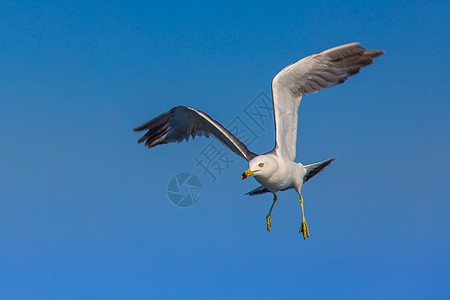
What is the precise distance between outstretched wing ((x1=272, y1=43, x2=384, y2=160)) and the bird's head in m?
Result: 0.94

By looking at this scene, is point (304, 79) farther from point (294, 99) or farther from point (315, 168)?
point (315, 168)

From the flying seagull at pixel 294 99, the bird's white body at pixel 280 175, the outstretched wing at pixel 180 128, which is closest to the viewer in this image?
the bird's white body at pixel 280 175

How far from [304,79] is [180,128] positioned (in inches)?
151

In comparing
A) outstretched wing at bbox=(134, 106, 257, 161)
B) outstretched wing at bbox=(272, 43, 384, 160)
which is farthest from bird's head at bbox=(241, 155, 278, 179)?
outstretched wing at bbox=(134, 106, 257, 161)

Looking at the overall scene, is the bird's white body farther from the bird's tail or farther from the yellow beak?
the bird's tail

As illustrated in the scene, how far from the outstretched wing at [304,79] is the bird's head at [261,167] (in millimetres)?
939

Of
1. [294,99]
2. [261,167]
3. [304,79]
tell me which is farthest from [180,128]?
[261,167]

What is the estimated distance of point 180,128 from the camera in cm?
1535

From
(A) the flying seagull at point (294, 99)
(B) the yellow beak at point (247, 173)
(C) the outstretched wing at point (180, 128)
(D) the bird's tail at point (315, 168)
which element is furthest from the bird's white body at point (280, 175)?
(C) the outstretched wing at point (180, 128)

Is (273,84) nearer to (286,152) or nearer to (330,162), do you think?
(286,152)

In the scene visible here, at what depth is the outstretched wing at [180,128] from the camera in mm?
14211

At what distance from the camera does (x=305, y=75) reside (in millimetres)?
13383

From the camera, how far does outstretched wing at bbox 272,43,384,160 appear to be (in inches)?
517

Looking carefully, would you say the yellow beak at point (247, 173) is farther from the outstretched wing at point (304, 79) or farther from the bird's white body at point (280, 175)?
the outstretched wing at point (304, 79)
